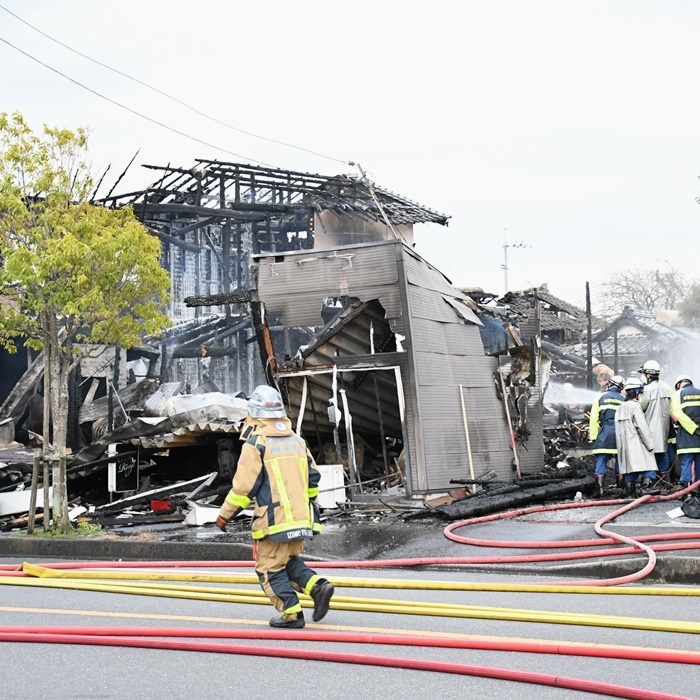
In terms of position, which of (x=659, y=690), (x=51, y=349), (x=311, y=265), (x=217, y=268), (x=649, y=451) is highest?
(x=217, y=268)

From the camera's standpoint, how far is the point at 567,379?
131 ft

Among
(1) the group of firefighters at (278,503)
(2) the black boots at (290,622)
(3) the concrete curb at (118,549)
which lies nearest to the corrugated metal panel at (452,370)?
(3) the concrete curb at (118,549)

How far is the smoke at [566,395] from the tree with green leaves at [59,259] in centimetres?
2189

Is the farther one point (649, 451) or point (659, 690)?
point (649, 451)

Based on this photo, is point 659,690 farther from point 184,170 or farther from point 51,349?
point 184,170

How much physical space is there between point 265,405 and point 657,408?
339 inches

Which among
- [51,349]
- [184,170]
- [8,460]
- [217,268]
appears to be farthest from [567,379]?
[51,349]

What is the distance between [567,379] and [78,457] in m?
25.8

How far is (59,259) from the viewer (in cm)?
1309

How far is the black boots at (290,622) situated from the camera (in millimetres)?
6809

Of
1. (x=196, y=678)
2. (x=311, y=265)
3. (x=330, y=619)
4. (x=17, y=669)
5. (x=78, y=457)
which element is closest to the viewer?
(x=196, y=678)

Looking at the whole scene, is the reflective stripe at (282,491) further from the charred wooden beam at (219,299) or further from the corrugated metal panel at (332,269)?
the charred wooden beam at (219,299)

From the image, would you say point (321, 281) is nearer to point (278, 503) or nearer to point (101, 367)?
point (278, 503)

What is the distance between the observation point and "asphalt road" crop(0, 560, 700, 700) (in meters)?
5.30
